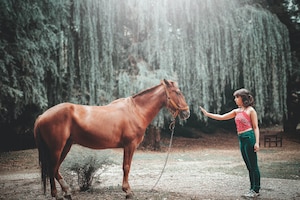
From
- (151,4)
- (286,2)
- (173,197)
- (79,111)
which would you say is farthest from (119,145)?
(286,2)

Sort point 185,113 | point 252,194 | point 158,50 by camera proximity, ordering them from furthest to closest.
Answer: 1. point 158,50
2. point 252,194
3. point 185,113

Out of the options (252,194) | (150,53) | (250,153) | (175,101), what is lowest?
(252,194)

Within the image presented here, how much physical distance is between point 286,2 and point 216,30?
608 cm

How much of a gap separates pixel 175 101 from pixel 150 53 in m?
6.36

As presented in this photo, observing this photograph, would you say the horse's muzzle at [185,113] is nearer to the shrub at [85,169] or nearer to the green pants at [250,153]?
the green pants at [250,153]

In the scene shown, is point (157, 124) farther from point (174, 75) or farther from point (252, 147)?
point (252, 147)

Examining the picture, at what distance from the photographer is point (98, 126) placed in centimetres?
332

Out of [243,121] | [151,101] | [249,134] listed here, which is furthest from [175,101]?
[249,134]

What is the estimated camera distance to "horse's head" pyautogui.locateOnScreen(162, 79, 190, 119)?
3.63 meters

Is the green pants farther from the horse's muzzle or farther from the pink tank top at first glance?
the horse's muzzle

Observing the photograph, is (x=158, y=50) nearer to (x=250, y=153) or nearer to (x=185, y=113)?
(x=185, y=113)

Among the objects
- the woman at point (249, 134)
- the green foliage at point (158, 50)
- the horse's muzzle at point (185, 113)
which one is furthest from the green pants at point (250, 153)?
the green foliage at point (158, 50)

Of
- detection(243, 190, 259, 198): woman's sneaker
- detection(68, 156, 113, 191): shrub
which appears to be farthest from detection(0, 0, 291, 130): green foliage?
detection(243, 190, 259, 198): woman's sneaker

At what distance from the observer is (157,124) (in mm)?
10211
